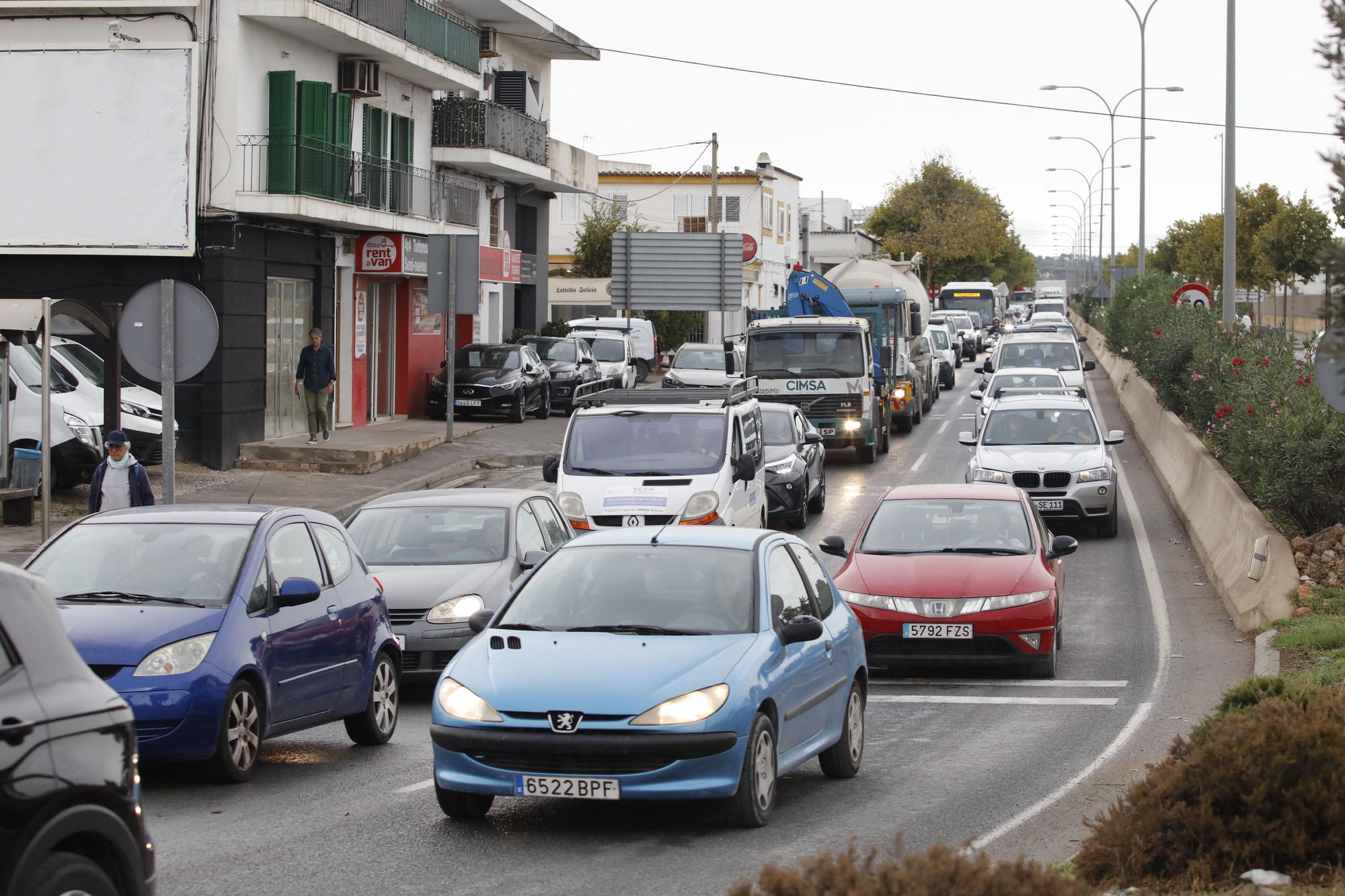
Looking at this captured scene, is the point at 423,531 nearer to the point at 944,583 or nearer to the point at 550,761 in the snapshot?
the point at 944,583

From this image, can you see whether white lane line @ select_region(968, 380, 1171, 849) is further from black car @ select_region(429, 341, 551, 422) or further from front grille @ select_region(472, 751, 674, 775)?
black car @ select_region(429, 341, 551, 422)

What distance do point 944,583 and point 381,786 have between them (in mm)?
5633

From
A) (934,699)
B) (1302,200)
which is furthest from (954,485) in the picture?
(1302,200)

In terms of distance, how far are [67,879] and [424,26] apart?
31.4 metres

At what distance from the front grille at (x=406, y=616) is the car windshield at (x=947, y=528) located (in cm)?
400

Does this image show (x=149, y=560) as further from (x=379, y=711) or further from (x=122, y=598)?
(x=379, y=711)

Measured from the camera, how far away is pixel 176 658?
8.95 m

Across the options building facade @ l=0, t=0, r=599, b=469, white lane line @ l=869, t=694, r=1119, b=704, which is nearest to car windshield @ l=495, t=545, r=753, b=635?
white lane line @ l=869, t=694, r=1119, b=704

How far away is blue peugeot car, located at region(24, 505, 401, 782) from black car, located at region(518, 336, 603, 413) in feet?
95.4

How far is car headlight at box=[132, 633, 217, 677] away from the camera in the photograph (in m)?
8.88

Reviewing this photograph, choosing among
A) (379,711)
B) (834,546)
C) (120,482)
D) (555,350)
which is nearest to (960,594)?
(834,546)

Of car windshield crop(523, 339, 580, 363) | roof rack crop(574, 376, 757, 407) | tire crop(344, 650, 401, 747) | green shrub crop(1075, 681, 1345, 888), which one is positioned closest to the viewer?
green shrub crop(1075, 681, 1345, 888)

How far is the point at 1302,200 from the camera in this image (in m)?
61.1

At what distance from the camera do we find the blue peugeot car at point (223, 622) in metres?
8.88
